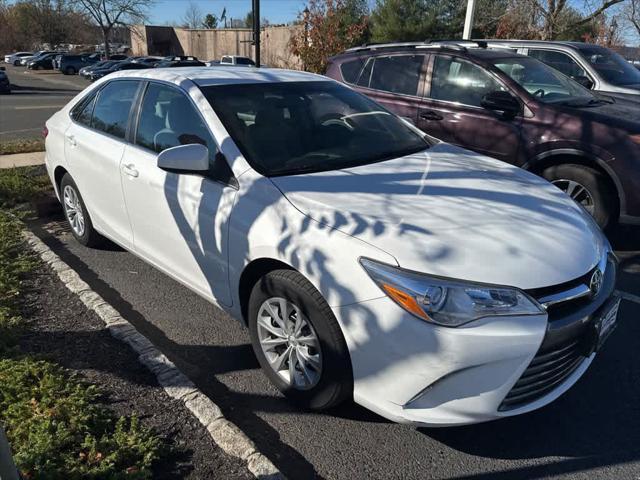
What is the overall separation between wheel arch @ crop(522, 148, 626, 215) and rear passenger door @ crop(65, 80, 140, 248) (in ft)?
12.6

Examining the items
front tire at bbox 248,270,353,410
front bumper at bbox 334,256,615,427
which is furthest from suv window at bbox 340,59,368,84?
front bumper at bbox 334,256,615,427

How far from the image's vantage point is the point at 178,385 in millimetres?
2865

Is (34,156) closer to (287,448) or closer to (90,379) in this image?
(90,379)

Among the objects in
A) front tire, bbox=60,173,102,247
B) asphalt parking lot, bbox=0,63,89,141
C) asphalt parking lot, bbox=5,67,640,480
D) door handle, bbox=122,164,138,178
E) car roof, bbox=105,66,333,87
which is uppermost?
car roof, bbox=105,66,333,87

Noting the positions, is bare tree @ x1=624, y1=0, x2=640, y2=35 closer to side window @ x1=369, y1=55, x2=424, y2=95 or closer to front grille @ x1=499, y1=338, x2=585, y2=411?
side window @ x1=369, y1=55, x2=424, y2=95

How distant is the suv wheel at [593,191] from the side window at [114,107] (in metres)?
3.96

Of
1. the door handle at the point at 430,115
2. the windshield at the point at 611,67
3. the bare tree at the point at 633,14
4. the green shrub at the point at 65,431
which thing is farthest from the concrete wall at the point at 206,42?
the green shrub at the point at 65,431

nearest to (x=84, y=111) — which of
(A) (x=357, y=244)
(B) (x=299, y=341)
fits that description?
(B) (x=299, y=341)

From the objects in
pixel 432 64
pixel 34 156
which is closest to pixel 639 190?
pixel 432 64

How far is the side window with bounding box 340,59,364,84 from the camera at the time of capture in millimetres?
6914

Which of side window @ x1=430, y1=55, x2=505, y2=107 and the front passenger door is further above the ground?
side window @ x1=430, y1=55, x2=505, y2=107

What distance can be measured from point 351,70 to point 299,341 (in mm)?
5093

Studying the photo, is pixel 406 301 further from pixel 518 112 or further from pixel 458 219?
pixel 518 112

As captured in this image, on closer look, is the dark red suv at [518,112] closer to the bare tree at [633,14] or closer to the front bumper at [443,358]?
the front bumper at [443,358]
